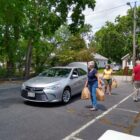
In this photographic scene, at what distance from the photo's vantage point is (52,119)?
778 cm

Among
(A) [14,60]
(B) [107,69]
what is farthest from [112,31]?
(B) [107,69]

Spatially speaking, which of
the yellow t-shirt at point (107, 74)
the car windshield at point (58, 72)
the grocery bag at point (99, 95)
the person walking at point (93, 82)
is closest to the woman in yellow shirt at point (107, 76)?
the yellow t-shirt at point (107, 74)

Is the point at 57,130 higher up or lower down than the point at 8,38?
lower down

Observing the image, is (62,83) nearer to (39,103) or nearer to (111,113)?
(39,103)

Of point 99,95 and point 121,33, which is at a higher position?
point 121,33

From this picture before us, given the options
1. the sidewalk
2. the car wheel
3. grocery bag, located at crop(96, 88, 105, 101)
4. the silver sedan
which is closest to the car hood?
the silver sedan

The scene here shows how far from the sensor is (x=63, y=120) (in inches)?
304

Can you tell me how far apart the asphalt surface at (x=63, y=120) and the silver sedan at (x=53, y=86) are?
34cm

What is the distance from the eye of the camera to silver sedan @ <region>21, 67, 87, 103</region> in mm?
9469

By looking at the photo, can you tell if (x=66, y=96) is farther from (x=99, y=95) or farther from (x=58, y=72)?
(x=99, y=95)

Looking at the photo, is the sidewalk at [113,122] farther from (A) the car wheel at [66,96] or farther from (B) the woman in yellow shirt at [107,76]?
(B) the woman in yellow shirt at [107,76]

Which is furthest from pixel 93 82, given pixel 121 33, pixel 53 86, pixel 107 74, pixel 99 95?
pixel 121 33

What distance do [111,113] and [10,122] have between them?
3463 millimetres

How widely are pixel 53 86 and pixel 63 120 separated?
2103 millimetres
